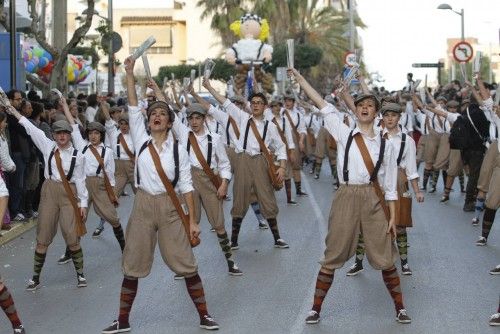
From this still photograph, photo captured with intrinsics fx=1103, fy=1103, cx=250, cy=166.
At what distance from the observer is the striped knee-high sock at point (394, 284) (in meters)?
9.02

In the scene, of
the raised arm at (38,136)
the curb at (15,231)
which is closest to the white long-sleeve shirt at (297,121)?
the curb at (15,231)

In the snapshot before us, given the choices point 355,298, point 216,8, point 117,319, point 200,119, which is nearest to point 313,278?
point 355,298

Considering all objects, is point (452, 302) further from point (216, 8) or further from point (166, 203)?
point (216, 8)

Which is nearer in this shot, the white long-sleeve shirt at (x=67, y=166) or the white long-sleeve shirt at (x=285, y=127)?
the white long-sleeve shirt at (x=67, y=166)

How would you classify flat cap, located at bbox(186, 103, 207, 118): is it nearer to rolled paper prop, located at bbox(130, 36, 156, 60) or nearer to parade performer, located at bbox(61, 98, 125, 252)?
parade performer, located at bbox(61, 98, 125, 252)

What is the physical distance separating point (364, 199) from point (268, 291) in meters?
2.05

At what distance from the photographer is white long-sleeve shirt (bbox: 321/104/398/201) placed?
895cm

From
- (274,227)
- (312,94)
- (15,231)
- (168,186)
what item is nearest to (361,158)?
(312,94)

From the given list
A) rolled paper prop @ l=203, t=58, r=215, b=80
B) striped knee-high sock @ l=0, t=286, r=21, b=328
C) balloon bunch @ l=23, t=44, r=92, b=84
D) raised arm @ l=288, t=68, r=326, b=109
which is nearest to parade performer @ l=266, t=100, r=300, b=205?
rolled paper prop @ l=203, t=58, r=215, b=80

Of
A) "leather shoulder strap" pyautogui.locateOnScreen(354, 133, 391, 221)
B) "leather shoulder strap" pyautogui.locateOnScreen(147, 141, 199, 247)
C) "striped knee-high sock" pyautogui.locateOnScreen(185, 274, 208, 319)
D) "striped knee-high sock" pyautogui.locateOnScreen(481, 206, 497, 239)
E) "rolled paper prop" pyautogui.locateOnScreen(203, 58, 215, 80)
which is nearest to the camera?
"leather shoulder strap" pyautogui.locateOnScreen(147, 141, 199, 247)

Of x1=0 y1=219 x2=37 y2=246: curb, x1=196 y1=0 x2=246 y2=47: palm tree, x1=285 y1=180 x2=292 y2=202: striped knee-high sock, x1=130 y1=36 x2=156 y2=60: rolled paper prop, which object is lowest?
x1=0 y1=219 x2=37 y2=246: curb

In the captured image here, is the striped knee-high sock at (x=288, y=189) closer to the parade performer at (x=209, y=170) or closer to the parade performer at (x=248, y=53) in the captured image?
the parade performer at (x=209, y=170)

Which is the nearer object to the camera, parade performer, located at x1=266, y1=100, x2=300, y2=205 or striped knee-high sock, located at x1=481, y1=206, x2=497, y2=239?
striped knee-high sock, located at x1=481, y1=206, x2=497, y2=239

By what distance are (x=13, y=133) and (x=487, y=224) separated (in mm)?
6961
